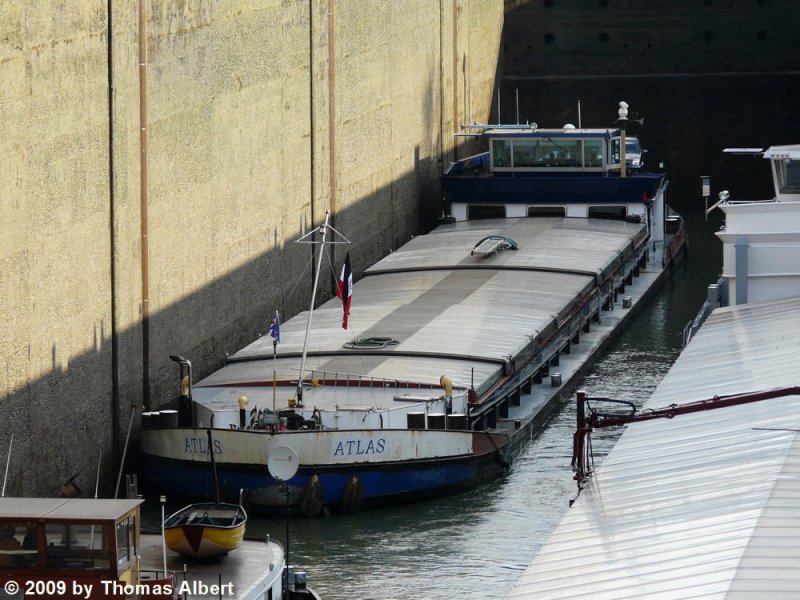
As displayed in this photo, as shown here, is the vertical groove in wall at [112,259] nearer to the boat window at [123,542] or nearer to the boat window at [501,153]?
the boat window at [123,542]

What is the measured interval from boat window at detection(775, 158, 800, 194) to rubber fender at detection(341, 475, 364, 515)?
30.2ft

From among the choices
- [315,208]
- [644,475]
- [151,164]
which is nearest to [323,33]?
[315,208]

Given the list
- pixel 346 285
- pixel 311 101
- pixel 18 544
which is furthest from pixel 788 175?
pixel 18 544

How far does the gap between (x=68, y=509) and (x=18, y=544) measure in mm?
428

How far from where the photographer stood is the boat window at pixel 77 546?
1314 centimetres

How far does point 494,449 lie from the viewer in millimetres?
22875

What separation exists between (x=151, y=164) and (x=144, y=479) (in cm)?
426

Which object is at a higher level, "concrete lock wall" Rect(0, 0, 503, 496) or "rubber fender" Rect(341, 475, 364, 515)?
"concrete lock wall" Rect(0, 0, 503, 496)

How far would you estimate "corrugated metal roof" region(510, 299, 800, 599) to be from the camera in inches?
510

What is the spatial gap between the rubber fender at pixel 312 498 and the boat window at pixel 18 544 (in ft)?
27.0

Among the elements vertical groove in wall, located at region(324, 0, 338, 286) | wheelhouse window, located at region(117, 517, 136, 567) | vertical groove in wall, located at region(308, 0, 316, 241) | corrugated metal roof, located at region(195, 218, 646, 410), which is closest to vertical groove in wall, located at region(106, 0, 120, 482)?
corrugated metal roof, located at region(195, 218, 646, 410)

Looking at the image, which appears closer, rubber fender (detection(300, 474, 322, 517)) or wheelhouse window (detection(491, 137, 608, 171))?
rubber fender (detection(300, 474, 322, 517))

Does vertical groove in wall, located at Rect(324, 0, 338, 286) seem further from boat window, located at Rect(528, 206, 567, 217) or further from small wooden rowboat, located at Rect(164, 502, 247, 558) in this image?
small wooden rowboat, located at Rect(164, 502, 247, 558)

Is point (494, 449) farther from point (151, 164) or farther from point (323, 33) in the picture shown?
point (323, 33)
